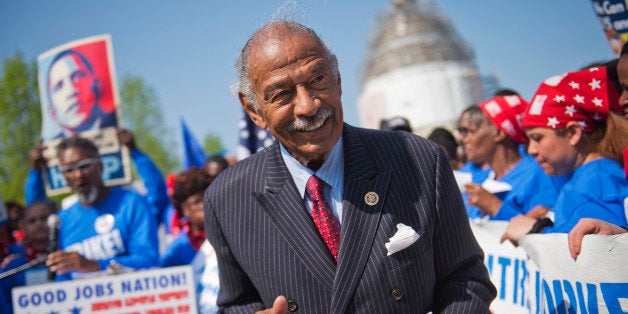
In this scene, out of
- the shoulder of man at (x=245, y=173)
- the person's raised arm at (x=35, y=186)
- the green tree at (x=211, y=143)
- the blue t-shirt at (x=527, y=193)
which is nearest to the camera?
the shoulder of man at (x=245, y=173)

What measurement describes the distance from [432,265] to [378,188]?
1.14 feet

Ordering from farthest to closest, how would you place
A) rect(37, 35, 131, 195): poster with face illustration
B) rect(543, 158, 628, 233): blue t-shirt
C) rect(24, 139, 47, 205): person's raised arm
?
1. rect(24, 139, 47, 205): person's raised arm
2. rect(37, 35, 131, 195): poster with face illustration
3. rect(543, 158, 628, 233): blue t-shirt

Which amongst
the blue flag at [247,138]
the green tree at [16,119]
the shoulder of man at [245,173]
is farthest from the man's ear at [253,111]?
the green tree at [16,119]

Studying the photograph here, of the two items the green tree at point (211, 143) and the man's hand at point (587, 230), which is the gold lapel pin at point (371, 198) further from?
the green tree at point (211, 143)

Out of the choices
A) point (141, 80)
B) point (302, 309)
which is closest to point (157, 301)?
point (302, 309)

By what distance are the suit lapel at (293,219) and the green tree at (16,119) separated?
2894cm

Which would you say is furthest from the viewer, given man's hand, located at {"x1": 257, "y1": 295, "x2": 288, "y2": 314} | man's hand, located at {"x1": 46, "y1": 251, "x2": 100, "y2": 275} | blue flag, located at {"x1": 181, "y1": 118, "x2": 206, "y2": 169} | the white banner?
blue flag, located at {"x1": 181, "y1": 118, "x2": 206, "y2": 169}

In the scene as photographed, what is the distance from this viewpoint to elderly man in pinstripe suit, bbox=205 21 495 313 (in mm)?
2311

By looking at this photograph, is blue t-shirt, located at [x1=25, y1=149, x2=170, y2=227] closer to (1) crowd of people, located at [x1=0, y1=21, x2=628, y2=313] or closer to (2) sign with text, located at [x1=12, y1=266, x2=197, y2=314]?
(2) sign with text, located at [x1=12, y1=266, x2=197, y2=314]

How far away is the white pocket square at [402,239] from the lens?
88.5 inches

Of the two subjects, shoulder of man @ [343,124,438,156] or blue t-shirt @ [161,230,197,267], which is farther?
blue t-shirt @ [161,230,197,267]

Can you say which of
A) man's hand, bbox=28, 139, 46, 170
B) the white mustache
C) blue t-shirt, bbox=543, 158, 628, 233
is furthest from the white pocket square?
man's hand, bbox=28, 139, 46, 170

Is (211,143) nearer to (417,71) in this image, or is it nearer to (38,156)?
(417,71)

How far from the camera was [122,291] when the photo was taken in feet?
15.7
